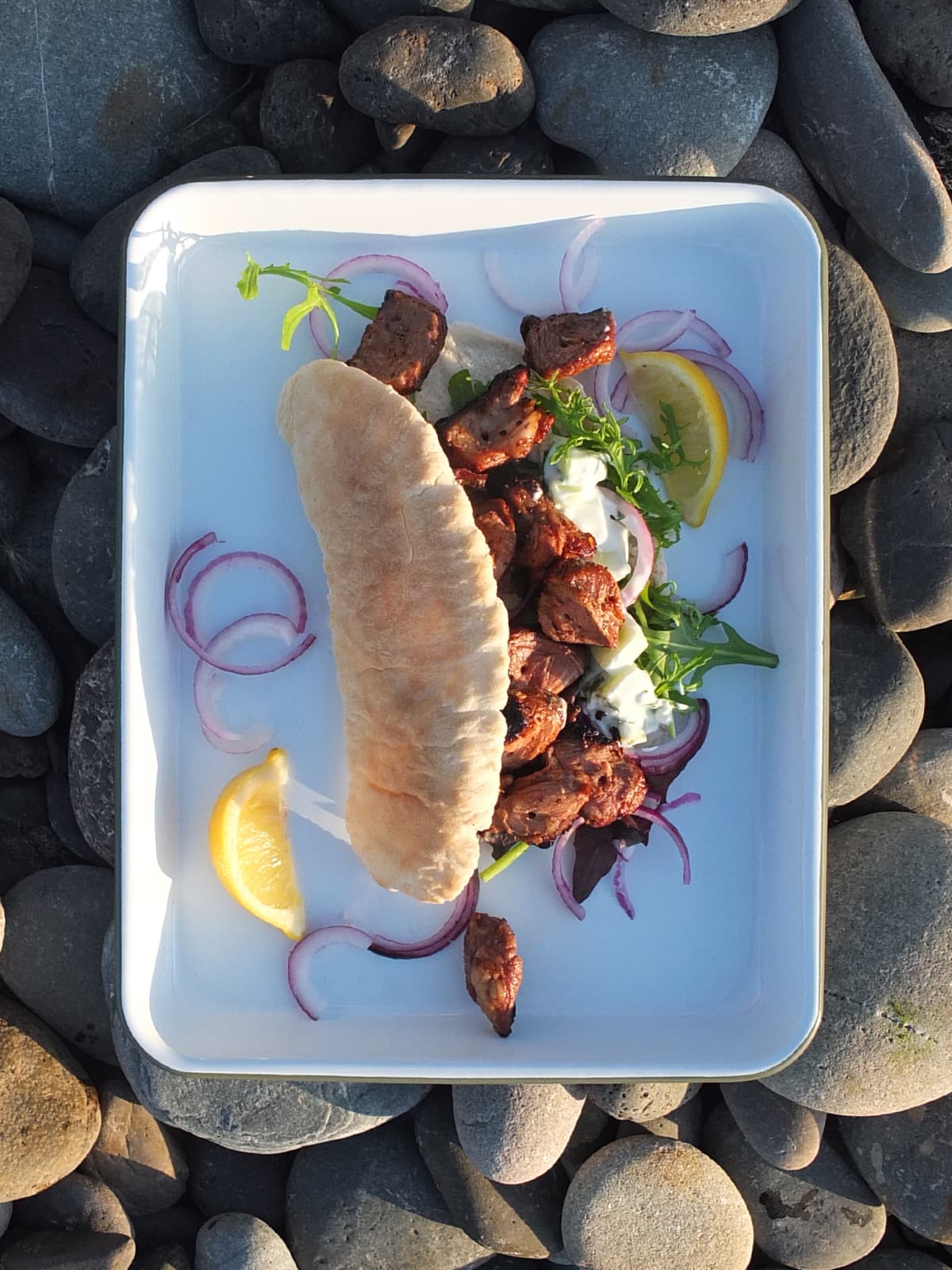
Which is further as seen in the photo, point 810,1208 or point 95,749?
point 810,1208

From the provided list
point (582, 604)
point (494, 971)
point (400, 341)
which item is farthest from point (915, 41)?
point (494, 971)

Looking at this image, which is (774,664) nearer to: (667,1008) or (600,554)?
(600,554)

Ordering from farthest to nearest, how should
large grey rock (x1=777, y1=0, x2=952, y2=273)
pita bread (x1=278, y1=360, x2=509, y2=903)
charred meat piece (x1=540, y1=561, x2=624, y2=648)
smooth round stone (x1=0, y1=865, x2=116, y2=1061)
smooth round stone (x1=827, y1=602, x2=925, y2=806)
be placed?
1. smooth round stone (x1=0, y1=865, x2=116, y2=1061)
2. smooth round stone (x1=827, y1=602, x2=925, y2=806)
3. large grey rock (x1=777, y1=0, x2=952, y2=273)
4. charred meat piece (x1=540, y1=561, x2=624, y2=648)
5. pita bread (x1=278, y1=360, x2=509, y2=903)

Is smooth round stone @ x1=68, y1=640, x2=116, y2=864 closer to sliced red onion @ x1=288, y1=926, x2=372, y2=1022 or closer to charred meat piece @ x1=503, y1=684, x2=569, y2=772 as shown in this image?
sliced red onion @ x1=288, y1=926, x2=372, y2=1022

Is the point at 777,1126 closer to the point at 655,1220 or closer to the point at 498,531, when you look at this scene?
the point at 655,1220

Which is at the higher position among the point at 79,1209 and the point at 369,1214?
the point at 79,1209

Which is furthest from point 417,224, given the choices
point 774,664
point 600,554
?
point 774,664

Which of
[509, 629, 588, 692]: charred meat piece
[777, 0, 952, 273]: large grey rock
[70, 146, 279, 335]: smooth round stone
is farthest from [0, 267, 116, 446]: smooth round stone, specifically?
[777, 0, 952, 273]: large grey rock
